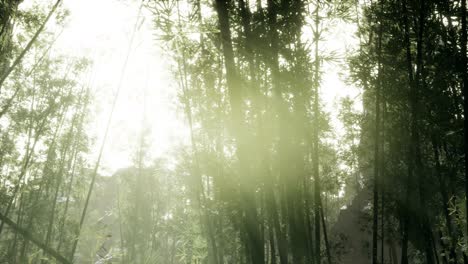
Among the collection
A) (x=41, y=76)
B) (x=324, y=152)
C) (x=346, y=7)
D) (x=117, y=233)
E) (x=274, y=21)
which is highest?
(x=41, y=76)

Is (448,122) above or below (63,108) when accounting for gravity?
below

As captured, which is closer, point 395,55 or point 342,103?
point 395,55

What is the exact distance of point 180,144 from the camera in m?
11.6

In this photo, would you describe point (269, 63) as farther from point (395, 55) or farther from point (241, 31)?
point (395, 55)

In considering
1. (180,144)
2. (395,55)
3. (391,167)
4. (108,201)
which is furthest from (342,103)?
(108,201)

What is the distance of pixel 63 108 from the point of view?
11.0 m

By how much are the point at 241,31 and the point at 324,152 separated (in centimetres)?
531

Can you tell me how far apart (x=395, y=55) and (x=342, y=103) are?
166 inches

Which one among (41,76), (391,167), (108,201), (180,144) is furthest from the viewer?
A: (108,201)

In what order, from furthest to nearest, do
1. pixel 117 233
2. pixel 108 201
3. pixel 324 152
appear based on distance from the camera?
1. pixel 108 201
2. pixel 117 233
3. pixel 324 152

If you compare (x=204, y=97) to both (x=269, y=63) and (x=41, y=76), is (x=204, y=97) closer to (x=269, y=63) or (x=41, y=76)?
(x=269, y=63)

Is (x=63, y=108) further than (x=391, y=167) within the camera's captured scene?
Yes

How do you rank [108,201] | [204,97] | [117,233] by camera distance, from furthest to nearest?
[108,201] < [117,233] < [204,97]

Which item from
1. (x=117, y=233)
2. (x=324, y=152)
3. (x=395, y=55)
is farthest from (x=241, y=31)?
(x=117, y=233)
